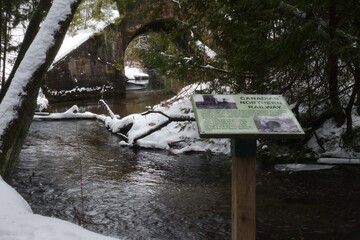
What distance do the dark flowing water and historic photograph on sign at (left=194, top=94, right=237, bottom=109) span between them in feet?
8.27

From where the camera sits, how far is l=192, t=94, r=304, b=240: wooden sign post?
3.10 meters

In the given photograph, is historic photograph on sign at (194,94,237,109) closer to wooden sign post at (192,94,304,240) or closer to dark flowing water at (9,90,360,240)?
wooden sign post at (192,94,304,240)

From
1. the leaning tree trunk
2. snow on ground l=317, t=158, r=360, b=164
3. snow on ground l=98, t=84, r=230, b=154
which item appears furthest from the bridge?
the leaning tree trunk

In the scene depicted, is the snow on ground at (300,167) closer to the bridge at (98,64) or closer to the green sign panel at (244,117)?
the green sign panel at (244,117)

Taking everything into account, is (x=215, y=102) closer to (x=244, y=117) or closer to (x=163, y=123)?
(x=244, y=117)

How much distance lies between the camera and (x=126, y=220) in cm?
587

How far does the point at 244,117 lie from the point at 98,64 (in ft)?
72.4

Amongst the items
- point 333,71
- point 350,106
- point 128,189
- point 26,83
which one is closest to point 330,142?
point 350,106

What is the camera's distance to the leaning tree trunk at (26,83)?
5.41 metres

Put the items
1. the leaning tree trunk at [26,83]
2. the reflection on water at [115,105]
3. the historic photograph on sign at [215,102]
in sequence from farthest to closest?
the reflection on water at [115,105], the leaning tree trunk at [26,83], the historic photograph on sign at [215,102]

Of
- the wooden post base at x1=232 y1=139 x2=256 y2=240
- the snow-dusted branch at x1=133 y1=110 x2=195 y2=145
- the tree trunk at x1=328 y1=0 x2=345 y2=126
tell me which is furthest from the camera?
the snow-dusted branch at x1=133 y1=110 x2=195 y2=145

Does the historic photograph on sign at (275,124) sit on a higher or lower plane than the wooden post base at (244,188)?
higher

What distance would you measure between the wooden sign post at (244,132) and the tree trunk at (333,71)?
3.01 m

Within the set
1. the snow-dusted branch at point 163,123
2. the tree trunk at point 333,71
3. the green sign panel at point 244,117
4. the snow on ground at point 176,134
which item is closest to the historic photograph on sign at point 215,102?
the green sign panel at point 244,117
